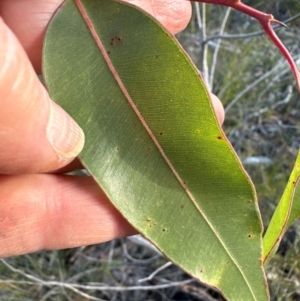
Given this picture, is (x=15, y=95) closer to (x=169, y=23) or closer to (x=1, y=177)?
(x=1, y=177)

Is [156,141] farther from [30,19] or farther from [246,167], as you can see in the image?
[246,167]

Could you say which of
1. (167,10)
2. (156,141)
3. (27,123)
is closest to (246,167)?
(167,10)

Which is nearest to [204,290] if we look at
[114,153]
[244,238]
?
[244,238]

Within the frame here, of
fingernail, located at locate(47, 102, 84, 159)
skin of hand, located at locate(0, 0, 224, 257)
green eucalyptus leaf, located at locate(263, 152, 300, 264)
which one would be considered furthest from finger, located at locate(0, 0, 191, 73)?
green eucalyptus leaf, located at locate(263, 152, 300, 264)

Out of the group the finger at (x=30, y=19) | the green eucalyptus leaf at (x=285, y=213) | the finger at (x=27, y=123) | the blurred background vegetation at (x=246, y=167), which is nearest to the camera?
the finger at (x=27, y=123)

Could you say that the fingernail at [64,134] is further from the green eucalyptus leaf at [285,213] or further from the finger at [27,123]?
the green eucalyptus leaf at [285,213]

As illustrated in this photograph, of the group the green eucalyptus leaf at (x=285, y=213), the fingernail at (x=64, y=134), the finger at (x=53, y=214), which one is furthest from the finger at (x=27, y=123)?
the green eucalyptus leaf at (x=285, y=213)
